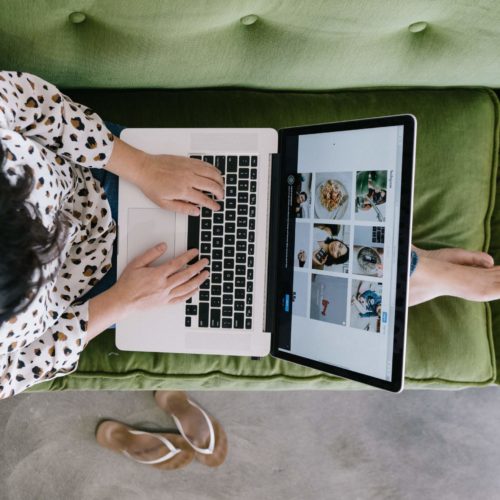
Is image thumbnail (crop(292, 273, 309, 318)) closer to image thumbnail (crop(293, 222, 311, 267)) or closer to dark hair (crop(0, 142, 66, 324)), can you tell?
image thumbnail (crop(293, 222, 311, 267))

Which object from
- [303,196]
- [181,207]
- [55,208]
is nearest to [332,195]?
[303,196]

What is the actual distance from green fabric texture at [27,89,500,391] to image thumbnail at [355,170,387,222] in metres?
0.32

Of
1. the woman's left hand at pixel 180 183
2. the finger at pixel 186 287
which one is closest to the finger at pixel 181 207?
the woman's left hand at pixel 180 183

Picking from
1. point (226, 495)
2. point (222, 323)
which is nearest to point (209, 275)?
point (222, 323)

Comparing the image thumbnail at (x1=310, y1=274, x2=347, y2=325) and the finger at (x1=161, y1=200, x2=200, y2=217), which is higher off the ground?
the finger at (x1=161, y1=200, x2=200, y2=217)

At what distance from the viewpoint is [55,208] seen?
789mm

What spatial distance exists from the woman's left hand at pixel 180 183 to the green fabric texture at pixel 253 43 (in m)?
0.21

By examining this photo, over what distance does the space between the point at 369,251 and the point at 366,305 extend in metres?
0.08

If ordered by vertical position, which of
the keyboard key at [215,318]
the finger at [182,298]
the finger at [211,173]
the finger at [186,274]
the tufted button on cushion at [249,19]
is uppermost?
the tufted button on cushion at [249,19]

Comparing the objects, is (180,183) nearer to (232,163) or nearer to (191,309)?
(232,163)

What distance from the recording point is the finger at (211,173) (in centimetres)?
86

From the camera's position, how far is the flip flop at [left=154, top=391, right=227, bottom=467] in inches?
51.5

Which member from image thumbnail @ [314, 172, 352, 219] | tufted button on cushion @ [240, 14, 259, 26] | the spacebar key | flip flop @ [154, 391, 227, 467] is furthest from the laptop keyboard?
flip flop @ [154, 391, 227, 467]

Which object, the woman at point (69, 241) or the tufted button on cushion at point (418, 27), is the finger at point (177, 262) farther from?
the tufted button on cushion at point (418, 27)
